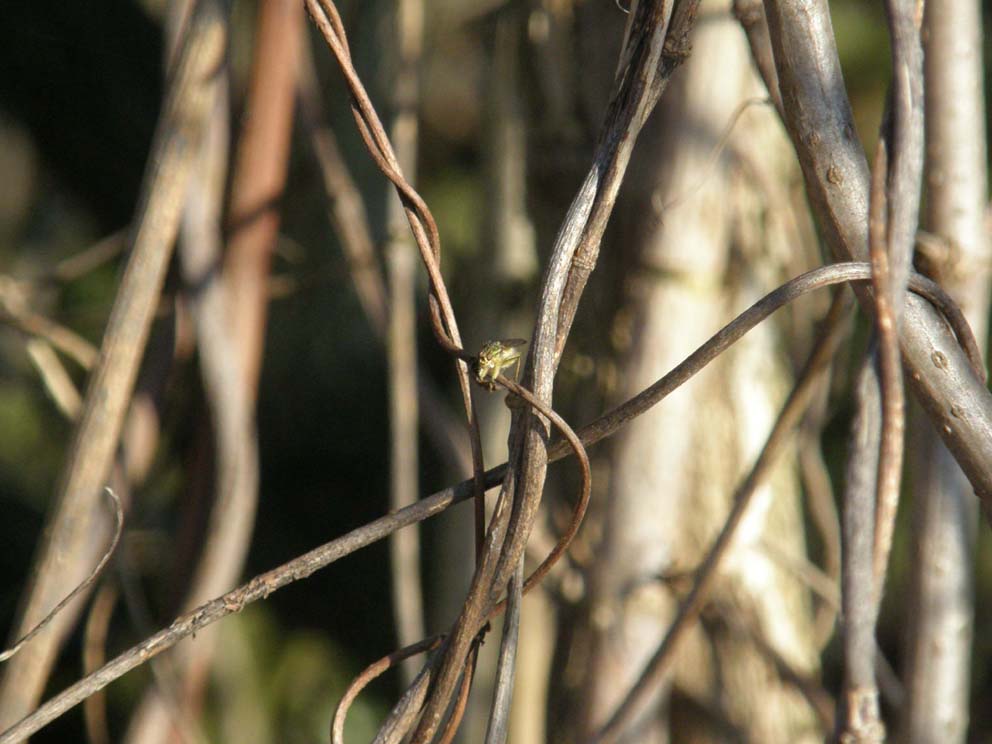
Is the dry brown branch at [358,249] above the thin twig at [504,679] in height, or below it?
above

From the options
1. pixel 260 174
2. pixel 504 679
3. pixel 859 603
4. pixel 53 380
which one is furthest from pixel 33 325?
pixel 859 603

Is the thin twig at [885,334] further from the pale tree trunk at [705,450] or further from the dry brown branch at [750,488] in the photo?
the pale tree trunk at [705,450]

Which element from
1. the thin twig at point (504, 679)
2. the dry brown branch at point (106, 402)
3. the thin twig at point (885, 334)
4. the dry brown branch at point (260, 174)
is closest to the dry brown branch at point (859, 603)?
the thin twig at point (885, 334)

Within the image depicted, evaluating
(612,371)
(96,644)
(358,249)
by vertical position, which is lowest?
(96,644)

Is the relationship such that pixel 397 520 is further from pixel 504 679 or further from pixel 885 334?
pixel 885 334

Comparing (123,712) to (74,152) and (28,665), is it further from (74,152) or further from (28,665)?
(28,665)

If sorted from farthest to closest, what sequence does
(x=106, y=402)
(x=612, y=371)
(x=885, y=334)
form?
1. (x=612, y=371)
2. (x=106, y=402)
3. (x=885, y=334)
